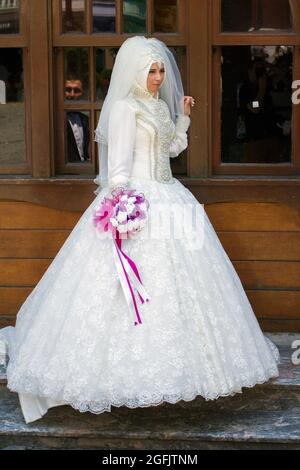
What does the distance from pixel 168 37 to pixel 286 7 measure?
732 millimetres

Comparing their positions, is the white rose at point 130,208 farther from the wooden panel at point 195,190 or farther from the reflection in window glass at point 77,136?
the reflection in window glass at point 77,136

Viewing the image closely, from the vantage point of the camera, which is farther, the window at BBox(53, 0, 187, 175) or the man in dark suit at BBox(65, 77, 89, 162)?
the man in dark suit at BBox(65, 77, 89, 162)

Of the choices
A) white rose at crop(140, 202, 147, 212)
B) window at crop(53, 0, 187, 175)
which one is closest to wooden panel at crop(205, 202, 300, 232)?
window at crop(53, 0, 187, 175)

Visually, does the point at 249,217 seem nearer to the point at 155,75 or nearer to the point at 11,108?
the point at 155,75

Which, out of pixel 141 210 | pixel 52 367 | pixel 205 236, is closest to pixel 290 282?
pixel 205 236

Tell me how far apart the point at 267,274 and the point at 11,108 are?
1.89 metres

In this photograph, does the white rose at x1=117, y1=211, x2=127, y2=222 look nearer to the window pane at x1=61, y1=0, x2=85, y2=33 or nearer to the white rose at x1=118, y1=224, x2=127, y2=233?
the white rose at x1=118, y1=224, x2=127, y2=233

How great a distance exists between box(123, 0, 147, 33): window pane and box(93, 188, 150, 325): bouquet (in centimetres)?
134

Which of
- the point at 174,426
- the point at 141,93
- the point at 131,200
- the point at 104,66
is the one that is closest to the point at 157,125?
the point at 141,93

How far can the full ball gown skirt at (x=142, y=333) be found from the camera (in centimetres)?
381

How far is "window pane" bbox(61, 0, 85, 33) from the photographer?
4.93 meters

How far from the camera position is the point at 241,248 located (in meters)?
4.98

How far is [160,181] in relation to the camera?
4.27 metres
